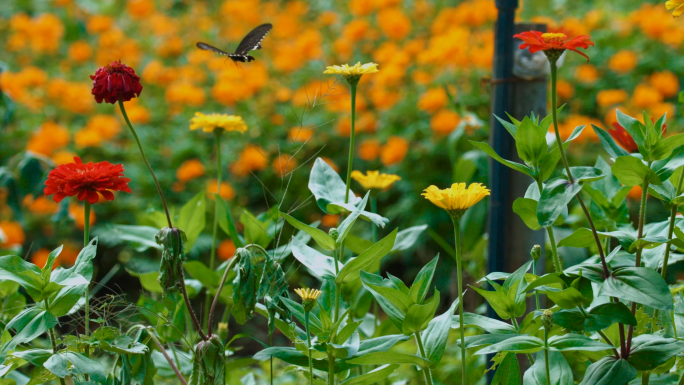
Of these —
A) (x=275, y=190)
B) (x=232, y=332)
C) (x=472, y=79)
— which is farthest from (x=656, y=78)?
(x=232, y=332)

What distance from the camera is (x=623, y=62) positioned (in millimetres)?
2438

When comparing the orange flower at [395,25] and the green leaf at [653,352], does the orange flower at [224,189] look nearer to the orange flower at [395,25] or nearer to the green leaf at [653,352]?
the orange flower at [395,25]

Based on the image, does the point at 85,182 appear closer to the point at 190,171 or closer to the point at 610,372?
the point at 610,372

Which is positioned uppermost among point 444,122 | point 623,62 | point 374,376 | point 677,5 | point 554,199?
point 623,62

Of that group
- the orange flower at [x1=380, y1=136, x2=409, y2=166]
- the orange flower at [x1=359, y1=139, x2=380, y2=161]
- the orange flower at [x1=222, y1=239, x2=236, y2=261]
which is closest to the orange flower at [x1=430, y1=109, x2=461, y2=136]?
the orange flower at [x1=380, y1=136, x2=409, y2=166]

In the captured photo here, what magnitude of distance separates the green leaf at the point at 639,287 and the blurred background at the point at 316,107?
3.48 feet

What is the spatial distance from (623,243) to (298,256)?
39 cm

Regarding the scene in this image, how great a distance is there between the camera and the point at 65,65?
3.22 m

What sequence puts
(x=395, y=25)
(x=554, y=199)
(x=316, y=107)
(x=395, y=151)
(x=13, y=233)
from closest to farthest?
(x=554, y=199)
(x=13, y=233)
(x=395, y=151)
(x=316, y=107)
(x=395, y=25)

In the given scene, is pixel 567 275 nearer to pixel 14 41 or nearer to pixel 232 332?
pixel 232 332

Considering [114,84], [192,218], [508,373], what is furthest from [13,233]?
[508,373]

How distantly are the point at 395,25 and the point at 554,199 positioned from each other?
226 centimetres

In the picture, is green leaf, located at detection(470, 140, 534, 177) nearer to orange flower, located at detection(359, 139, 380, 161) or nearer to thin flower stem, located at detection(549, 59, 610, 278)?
thin flower stem, located at detection(549, 59, 610, 278)

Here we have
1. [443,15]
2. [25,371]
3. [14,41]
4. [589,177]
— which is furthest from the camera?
[14,41]
